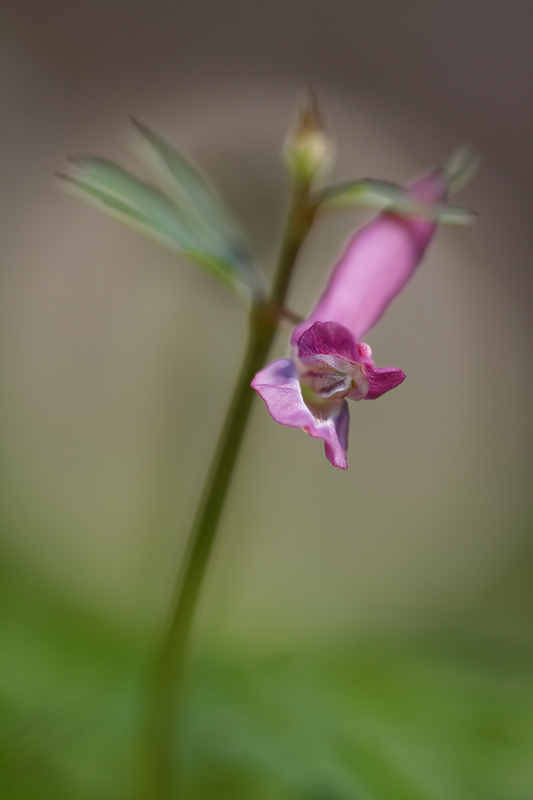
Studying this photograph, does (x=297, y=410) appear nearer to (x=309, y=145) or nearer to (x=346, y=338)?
(x=346, y=338)

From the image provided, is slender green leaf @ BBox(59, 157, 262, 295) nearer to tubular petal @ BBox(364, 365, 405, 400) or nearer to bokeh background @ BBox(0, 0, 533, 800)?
tubular petal @ BBox(364, 365, 405, 400)

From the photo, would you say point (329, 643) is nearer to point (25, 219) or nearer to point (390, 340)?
point (390, 340)

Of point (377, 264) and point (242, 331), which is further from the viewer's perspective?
point (242, 331)

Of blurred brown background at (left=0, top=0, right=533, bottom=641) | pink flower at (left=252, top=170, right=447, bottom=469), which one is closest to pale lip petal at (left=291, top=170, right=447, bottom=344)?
pink flower at (left=252, top=170, right=447, bottom=469)

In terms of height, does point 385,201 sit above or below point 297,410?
above

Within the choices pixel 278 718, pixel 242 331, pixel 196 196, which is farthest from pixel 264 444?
pixel 196 196

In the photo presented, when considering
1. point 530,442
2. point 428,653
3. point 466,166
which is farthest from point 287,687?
point 530,442
